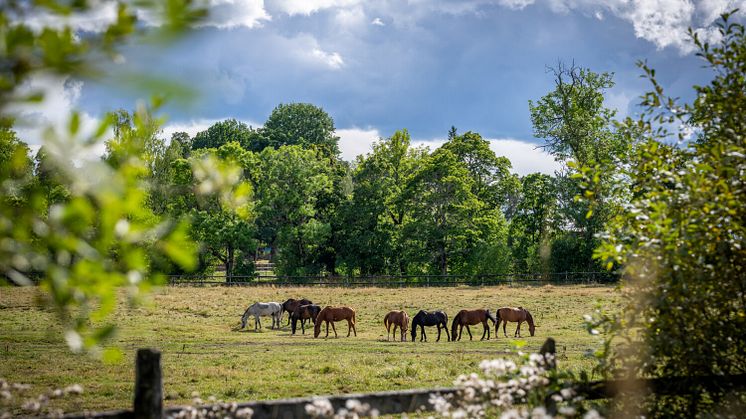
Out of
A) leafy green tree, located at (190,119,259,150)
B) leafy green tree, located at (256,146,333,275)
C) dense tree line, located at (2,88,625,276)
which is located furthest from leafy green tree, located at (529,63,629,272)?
leafy green tree, located at (190,119,259,150)

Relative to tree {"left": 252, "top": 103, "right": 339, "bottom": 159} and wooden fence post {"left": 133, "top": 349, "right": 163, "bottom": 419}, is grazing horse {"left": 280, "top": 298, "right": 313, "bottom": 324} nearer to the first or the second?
wooden fence post {"left": 133, "top": 349, "right": 163, "bottom": 419}

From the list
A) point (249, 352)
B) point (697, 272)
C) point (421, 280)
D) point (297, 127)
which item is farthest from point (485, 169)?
point (697, 272)

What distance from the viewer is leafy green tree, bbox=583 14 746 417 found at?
5320 millimetres

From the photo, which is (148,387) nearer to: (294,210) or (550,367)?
(550,367)

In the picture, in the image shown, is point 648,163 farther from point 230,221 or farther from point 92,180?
point 230,221

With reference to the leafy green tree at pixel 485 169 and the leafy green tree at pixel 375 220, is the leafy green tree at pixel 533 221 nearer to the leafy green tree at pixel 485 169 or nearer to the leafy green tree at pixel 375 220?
the leafy green tree at pixel 485 169

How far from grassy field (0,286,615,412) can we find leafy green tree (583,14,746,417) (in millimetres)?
592

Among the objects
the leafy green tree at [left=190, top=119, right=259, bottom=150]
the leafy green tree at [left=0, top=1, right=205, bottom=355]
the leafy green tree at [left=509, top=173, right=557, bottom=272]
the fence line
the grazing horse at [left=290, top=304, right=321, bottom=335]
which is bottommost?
the grazing horse at [left=290, top=304, right=321, bottom=335]

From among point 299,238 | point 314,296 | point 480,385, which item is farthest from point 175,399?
point 299,238

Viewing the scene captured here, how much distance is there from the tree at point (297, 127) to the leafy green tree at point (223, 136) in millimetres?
1463

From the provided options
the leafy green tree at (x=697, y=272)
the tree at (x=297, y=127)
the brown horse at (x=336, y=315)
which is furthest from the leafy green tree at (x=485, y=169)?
the leafy green tree at (x=697, y=272)

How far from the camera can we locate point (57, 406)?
10.1 meters

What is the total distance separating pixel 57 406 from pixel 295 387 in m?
4.16

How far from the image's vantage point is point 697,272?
5395 millimetres
